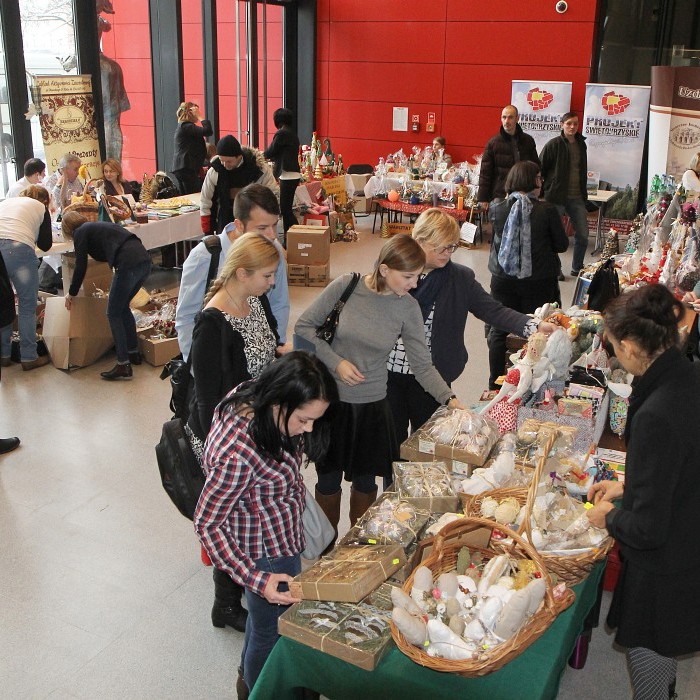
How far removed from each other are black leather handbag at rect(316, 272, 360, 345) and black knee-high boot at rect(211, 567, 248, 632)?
101 cm

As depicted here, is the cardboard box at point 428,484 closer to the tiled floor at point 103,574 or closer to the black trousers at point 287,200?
the tiled floor at point 103,574

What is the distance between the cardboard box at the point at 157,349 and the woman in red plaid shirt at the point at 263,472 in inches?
149

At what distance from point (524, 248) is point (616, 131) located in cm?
563

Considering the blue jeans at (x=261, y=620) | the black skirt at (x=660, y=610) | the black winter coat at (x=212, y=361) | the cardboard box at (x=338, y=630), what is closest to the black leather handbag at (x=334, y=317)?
the black winter coat at (x=212, y=361)

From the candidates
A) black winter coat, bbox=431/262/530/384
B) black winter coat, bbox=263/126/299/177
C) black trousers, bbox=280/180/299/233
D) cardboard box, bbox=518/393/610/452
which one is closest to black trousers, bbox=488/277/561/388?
black winter coat, bbox=431/262/530/384

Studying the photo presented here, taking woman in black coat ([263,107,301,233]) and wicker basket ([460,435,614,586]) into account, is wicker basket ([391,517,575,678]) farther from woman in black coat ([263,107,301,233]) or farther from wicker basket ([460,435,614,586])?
woman in black coat ([263,107,301,233])

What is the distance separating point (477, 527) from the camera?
2.21 metres

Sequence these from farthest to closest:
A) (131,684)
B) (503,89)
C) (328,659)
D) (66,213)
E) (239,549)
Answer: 1. (503,89)
2. (66,213)
3. (131,684)
4. (239,549)
5. (328,659)

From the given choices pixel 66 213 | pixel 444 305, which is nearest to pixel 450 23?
pixel 66 213

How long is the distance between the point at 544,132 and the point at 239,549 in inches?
367

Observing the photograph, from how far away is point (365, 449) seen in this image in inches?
125

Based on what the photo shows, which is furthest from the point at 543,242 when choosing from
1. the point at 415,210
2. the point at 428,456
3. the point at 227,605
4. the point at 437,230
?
the point at 415,210

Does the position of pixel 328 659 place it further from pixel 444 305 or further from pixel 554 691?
pixel 444 305

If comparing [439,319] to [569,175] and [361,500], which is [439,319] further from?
[569,175]
